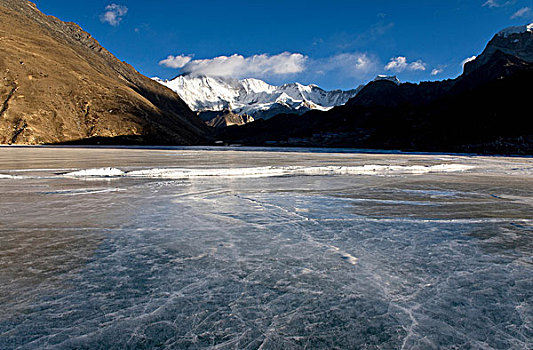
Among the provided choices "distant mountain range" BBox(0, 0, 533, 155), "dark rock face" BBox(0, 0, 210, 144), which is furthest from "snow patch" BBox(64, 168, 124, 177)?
"dark rock face" BBox(0, 0, 210, 144)

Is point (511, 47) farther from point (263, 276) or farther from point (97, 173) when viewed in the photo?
point (263, 276)

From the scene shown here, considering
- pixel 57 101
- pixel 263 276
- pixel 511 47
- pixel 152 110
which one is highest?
pixel 511 47

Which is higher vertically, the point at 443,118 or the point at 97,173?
the point at 443,118

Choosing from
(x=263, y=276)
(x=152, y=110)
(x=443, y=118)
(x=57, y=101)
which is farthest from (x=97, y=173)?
(x=152, y=110)

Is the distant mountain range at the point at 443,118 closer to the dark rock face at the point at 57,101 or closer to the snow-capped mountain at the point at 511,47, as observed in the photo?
the snow-capped mountain at the point at 511,47

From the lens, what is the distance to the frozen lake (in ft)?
7.78

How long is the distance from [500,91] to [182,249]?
90.6m

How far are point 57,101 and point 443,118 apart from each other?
106 meters

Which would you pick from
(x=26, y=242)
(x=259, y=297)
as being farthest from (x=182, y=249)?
(x=26, y=242)

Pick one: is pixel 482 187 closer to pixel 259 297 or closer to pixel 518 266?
pixel 518 266

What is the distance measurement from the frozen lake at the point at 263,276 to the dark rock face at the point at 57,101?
87.7 metres

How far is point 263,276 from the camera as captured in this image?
132 inches

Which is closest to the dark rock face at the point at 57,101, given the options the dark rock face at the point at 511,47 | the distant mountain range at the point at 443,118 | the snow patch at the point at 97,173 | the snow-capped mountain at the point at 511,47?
the distant mountain range at the point at 443,118

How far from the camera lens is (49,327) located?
7.88 ft
